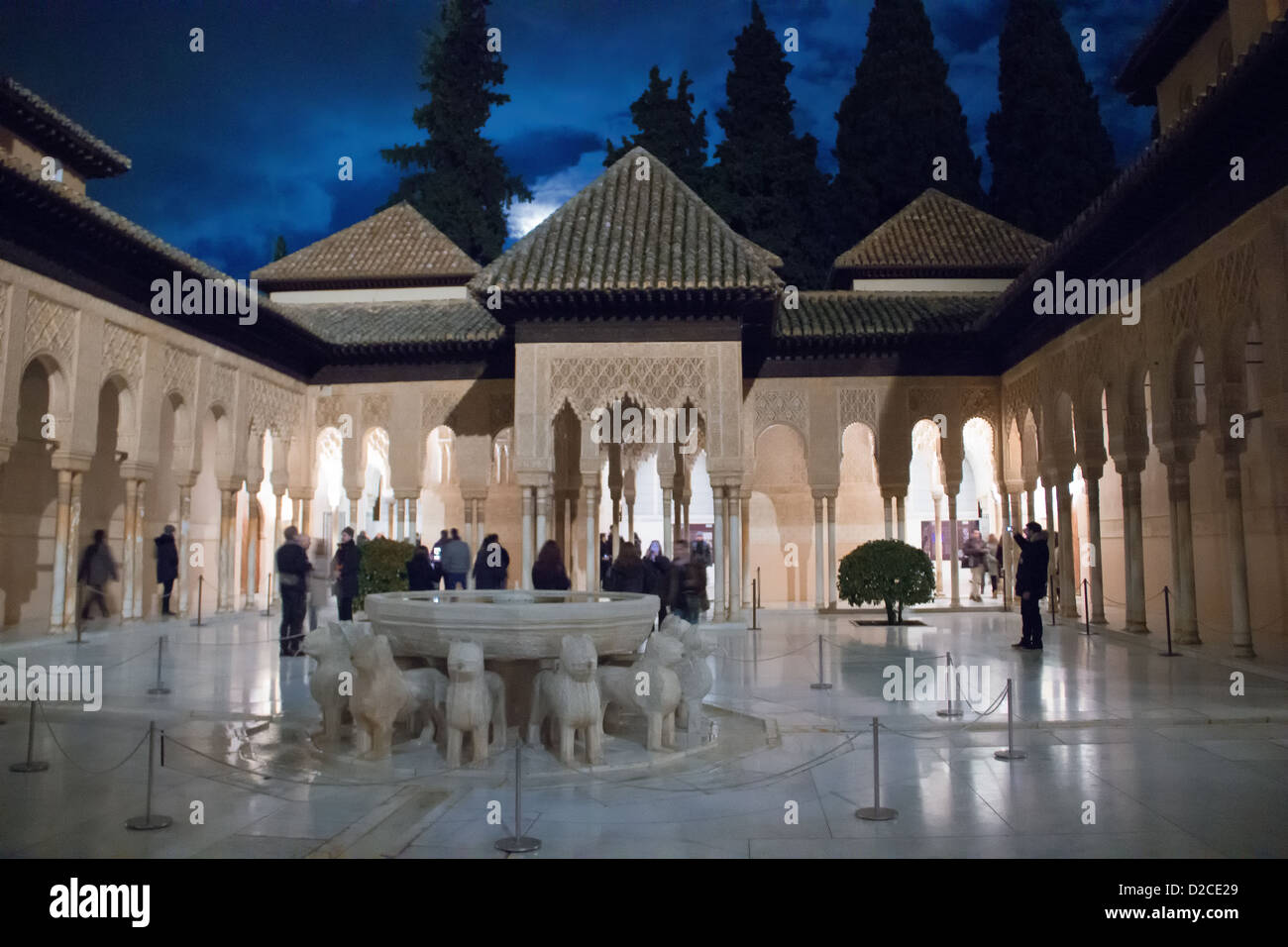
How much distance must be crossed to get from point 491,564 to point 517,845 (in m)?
8.74

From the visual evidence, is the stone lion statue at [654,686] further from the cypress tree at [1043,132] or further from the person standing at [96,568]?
the cypress tree at [1043,132]

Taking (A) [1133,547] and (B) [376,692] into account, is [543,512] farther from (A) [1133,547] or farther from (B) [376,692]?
(B) [376,692]

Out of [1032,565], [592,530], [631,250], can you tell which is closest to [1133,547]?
[1032,565]

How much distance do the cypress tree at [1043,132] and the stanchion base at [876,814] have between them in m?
29.4

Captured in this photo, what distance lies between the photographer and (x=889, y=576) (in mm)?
14219

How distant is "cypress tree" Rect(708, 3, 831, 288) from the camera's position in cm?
2958

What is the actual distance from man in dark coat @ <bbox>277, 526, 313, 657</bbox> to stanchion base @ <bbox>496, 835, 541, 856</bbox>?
7656 mm

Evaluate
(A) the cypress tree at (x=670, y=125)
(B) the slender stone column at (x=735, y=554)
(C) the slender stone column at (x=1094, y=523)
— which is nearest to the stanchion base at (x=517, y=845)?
(B) the slender stone column at (x=735, y=554)

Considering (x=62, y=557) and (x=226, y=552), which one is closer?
(x=62, y=557)

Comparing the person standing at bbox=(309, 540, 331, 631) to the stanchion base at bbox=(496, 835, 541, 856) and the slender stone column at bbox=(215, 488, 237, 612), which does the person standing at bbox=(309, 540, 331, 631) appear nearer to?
the slender stone column at bbox=(215, 488, 237, 612)

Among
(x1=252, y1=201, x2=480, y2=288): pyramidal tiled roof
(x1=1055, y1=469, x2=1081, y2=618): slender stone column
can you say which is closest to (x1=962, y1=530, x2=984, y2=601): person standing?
(x1=1055, y1=469, x2=1081, y2=618): slender stone column

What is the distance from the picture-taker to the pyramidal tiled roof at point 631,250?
1482cm

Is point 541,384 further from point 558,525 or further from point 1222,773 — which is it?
point 1222,773
